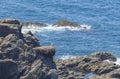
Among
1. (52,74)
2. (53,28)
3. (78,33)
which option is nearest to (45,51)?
(52,74)

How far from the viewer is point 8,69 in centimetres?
9931

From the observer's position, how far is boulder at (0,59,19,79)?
325ft

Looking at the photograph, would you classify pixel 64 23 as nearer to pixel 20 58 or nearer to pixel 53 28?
pixel 53 28

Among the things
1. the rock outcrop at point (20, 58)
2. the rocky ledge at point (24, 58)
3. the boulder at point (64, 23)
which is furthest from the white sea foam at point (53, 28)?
the rock outcrop at point (20, 58)

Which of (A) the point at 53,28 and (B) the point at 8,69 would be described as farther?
(A) the point at 53,28

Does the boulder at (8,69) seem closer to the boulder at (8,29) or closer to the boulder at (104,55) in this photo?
the boulder at (8,29)

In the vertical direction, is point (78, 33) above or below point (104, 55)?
below

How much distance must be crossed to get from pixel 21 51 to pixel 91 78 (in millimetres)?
17922

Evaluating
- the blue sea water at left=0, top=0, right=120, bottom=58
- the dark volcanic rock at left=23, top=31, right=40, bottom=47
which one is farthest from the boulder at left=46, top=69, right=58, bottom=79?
the blue sea water at left=0, top=0, right=120, bottom=58

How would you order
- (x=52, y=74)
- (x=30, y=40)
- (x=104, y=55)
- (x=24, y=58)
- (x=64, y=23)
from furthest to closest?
(x=64, y=23), (x=104, y=55), (x=30, y=40), (x=24, y=58), (x=52, y=74)

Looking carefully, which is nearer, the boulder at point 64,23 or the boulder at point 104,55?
the boulder at point 104,55

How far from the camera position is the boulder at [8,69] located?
325ft

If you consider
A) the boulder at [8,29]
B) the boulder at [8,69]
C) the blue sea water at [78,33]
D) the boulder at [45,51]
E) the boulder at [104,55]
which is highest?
the boulder at [8,29]

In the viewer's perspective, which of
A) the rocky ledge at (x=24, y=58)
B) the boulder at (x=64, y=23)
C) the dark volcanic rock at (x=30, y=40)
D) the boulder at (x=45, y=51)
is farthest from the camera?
the boulder at (x=64, y=23)
